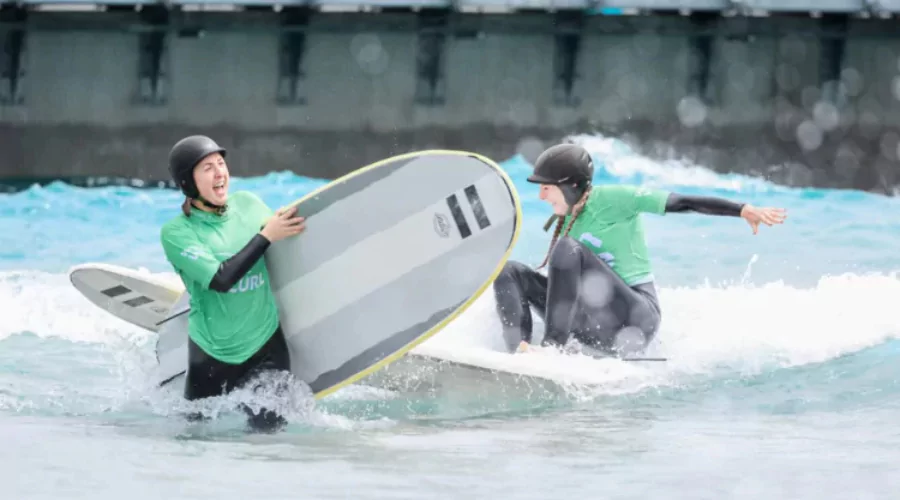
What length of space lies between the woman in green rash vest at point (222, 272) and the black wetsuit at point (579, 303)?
1285mm

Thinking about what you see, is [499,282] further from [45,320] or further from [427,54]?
[427,54]

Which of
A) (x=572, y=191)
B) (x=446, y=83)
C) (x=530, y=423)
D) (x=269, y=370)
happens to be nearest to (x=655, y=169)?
(x=446, y=83)

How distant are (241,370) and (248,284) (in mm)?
348

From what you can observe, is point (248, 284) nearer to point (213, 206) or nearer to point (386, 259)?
point (213, 206)

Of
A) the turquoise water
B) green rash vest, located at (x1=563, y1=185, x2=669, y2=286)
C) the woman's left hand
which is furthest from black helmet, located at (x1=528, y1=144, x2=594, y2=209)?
the turquoise water

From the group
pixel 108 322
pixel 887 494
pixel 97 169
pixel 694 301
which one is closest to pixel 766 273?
pixel 694 301

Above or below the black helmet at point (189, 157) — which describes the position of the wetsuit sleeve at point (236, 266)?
below

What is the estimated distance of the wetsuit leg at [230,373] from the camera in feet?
17.6

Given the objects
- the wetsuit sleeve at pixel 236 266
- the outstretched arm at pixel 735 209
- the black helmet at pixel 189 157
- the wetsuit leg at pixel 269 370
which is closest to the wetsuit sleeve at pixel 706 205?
the outstretched arm at pixel 735 209

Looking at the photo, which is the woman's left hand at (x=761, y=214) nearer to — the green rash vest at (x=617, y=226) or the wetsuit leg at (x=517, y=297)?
the green rash vest at (x=617, y=226)

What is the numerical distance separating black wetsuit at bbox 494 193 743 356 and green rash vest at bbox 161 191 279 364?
1404 millimetres

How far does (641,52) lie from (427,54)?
331 centimetres

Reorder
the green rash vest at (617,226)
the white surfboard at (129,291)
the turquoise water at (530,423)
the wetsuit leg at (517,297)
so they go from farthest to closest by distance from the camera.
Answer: the white surfboard at (129,291), the wetsuit leg at (517,297), the green rash vest at (617,226), the turquoise water at (530,423)

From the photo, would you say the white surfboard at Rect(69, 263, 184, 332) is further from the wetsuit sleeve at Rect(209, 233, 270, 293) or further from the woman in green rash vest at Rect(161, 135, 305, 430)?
the wetsuit sleeve at Rect(209, 233, 270, 293)
